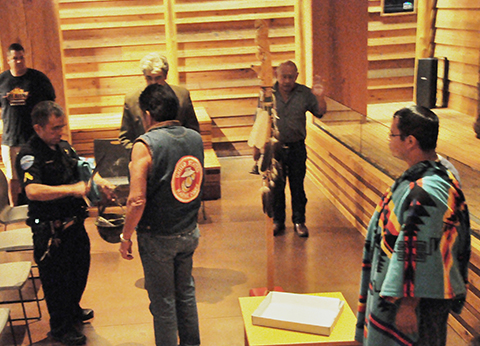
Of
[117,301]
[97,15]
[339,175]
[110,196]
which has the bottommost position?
[117,301]

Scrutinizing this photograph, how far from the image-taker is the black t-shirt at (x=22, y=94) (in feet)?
18.7

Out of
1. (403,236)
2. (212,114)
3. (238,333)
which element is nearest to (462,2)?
(212,114)

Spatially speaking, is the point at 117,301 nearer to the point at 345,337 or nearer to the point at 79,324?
the point at 79,324

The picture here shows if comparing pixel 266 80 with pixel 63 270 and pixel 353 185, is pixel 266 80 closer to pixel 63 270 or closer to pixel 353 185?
pixel 63 270

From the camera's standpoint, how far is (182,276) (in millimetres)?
3377

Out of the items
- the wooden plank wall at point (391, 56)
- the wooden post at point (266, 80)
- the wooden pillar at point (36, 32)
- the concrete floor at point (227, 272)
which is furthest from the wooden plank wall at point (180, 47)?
the wooden post at point (266, 80)

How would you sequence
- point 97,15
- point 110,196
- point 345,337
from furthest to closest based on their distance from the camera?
point 97,15, point 110,196, point 345,337

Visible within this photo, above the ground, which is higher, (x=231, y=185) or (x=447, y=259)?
(x=447, y=259)

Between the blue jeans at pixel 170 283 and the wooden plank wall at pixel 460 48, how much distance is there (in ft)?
21.4

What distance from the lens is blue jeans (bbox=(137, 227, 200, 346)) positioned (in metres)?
3.24

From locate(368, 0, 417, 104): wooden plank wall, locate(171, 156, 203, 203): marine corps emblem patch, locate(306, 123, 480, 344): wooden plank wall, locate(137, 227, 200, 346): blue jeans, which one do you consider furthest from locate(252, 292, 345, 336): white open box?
locate(368, 0, 417, 104): wooden plank wall

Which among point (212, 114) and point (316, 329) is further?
point (212, 114)

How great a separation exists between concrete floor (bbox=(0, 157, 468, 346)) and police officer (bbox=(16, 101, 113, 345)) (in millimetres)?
318

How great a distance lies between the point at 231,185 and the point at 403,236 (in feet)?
16.8
